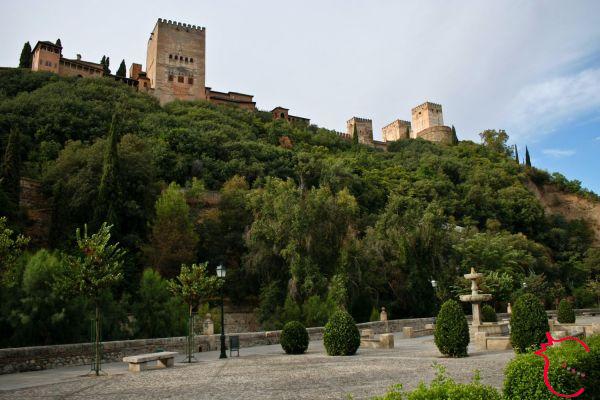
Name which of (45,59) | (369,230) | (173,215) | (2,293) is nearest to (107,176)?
(173,215)

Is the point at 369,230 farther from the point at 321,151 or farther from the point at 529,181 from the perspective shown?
the point at 529,181

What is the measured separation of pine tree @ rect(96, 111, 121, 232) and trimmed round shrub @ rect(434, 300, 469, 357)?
66.2 feet

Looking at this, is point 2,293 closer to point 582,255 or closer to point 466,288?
point 466,288

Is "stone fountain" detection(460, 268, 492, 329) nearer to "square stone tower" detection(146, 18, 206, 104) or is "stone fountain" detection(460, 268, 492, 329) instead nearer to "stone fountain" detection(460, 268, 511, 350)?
"stone fountain" detection(460, 268, 511, 350)

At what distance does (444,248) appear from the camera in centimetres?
3450

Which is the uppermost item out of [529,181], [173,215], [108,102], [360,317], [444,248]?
[108,102]

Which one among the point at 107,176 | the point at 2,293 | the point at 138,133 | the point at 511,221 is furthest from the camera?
the point at 511,221

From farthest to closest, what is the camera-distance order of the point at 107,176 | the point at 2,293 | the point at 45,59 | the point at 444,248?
the point at 45,59, the point at 444,248, the point at 107,176, the point at 2,293

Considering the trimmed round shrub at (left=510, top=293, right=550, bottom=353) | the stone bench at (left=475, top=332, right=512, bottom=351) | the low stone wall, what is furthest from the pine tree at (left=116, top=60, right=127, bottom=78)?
the trimmed round shrub at (left=510, top=293, right=550, bottom=353)

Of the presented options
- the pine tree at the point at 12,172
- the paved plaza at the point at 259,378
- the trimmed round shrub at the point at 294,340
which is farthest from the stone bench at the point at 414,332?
the pine tree at the point at 12,172

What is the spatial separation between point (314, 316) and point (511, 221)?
4214cm

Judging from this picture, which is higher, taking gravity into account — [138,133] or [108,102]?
[108,102]

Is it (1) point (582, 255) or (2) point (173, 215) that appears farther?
(1) point (582, 255)

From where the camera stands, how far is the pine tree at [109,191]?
90.0 ft
